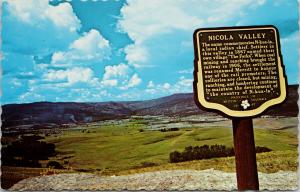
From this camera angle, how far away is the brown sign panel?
16.3 feet

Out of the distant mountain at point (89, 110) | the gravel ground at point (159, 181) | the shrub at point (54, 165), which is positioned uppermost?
the distant mountain at point (89, 110)

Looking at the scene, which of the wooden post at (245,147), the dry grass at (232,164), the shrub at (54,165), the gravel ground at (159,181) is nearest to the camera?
the wooden post at (245,147)

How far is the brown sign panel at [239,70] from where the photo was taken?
497 cm

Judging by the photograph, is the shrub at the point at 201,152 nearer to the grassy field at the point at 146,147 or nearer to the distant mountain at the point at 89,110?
the grassy field at the point at 146,147

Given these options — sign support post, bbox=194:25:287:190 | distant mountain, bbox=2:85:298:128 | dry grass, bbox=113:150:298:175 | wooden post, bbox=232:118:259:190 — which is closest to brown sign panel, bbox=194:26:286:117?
sign support post, bbox=194:25:287:190

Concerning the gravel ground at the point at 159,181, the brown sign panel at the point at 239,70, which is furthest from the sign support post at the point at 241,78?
the gravel ground at the point at 159,181

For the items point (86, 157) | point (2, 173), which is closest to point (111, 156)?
point (86, 157)

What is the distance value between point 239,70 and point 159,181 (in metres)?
1.77

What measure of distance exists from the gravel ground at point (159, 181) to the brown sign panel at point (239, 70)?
112cm

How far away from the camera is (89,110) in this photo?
605 cm

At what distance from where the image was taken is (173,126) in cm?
599

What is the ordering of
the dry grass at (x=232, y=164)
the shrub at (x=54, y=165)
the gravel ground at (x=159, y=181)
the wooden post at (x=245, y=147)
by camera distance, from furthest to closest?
the shrub at (x=54, y=165), the dry grass at (x=232, y=164), the gravel ground at (x=159, y=181), the wooden post at (x=245, y=147)

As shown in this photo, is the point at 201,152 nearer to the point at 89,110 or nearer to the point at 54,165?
the point at 89,110

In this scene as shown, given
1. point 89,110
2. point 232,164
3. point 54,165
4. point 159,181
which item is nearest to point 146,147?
point 159,181
